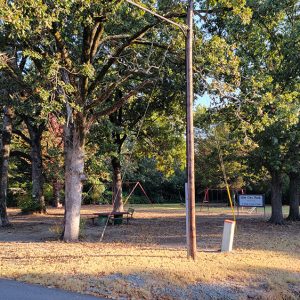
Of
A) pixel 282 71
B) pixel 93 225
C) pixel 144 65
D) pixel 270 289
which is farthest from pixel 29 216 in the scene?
pixel 270 289

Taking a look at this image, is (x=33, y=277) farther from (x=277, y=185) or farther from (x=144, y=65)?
(x=277, y=185)

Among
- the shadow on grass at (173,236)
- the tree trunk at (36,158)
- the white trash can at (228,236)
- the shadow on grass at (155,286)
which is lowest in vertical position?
the shadow on grass at (155,286)

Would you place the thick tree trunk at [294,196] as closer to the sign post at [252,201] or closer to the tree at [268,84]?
the tree at [268,84]

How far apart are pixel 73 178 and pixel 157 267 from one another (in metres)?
5.96

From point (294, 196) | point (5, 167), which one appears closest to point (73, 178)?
point (5, 167)

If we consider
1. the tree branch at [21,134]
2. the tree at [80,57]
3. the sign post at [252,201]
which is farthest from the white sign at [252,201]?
the tree branch at [21,134]

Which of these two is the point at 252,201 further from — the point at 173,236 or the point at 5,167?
the point at 5,167

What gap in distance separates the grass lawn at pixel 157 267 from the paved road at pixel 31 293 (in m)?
0.34

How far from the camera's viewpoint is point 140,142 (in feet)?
88.0

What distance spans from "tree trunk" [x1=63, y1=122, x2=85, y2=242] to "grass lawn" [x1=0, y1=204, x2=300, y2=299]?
0.61 metres

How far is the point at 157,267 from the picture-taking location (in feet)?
31.9

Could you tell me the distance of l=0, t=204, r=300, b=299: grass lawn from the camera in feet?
27.4

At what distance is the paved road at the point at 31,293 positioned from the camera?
24.0ft

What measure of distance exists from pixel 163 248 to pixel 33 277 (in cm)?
521
